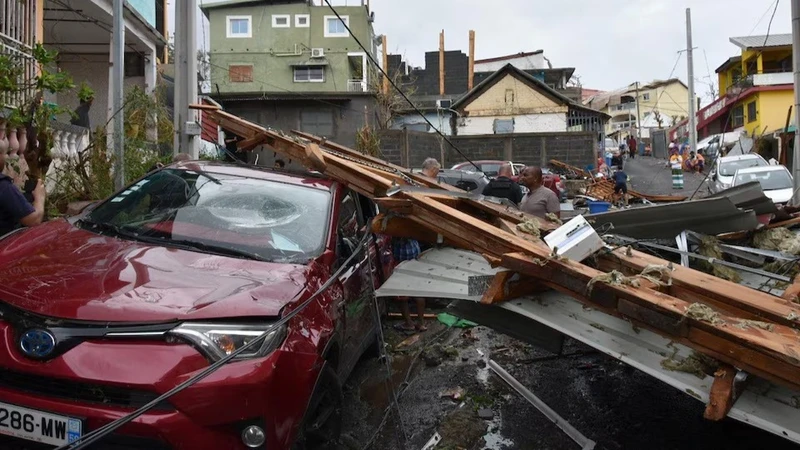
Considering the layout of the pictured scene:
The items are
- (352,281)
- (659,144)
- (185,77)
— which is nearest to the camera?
(352,281)

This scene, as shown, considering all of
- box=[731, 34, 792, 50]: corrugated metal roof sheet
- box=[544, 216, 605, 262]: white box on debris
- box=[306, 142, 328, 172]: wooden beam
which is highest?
box=[731, 34, 792, 50]: corrugated metal roof sheet

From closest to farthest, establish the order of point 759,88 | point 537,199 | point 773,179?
1. point 537,199
2. point 773,179
3. point 759,88

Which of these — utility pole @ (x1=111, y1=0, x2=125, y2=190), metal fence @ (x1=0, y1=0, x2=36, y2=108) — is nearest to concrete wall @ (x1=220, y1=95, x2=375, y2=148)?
metal fence @ (x1=0, y1=0, x2=36, y2=108)

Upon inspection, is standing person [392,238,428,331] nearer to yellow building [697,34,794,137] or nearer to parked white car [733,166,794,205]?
parked white car [733,166,794,205]

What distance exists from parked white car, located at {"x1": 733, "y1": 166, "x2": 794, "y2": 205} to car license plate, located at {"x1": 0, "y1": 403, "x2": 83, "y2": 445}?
51.9ft

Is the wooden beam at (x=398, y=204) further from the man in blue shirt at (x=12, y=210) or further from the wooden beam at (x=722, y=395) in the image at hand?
the man in blue shirt at (x=12, y=210)

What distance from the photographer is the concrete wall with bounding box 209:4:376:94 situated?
3694cm

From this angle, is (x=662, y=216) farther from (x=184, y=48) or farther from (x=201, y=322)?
(x=184, y=48)

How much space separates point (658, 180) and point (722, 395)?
2763cm

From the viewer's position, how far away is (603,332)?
2.96 metres

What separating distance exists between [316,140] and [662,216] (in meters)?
3.27

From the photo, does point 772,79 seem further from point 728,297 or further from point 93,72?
point 728,297

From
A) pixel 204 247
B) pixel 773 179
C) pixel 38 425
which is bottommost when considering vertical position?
pixel 38 425

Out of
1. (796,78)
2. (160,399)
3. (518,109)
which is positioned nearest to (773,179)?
(796,78)
